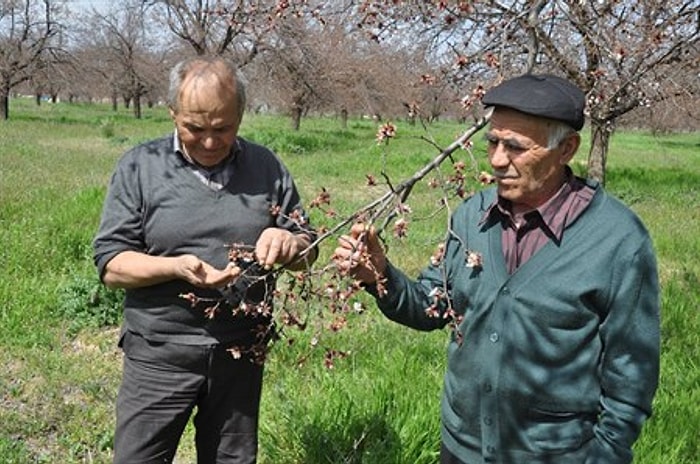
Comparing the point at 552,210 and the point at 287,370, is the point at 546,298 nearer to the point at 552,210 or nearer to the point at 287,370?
the point at 552,210

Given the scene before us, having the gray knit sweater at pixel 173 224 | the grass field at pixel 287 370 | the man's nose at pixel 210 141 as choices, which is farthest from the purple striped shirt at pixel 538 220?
the man's nose at pixel 210 141

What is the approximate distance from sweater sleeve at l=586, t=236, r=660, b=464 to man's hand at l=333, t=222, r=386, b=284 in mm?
612

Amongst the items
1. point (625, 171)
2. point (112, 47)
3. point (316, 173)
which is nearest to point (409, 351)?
point (316, 173)

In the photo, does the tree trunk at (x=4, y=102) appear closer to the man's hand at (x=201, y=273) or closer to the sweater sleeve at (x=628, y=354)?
the man's hand at (x=201, y=273)

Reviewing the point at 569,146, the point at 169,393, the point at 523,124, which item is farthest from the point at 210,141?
the point at 569,146

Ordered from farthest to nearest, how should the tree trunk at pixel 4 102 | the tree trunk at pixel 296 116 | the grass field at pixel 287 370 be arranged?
the tree trunk at pixel 296 116 → the tree trunk at pixel 4 102 → the grass field at pixel 287 370

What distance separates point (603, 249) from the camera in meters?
1.75

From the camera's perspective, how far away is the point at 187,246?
2275mm

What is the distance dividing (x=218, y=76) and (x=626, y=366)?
1419 millimetres

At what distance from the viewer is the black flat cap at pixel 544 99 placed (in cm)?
174

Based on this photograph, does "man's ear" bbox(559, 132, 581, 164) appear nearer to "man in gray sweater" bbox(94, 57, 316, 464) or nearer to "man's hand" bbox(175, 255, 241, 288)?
"man in gray sweater" bbox(94, 57, 316, 464)

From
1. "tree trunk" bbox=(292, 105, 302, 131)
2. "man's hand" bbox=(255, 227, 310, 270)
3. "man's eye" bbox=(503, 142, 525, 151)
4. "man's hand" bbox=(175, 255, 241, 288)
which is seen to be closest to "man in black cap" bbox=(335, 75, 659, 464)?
"man's eye" bbox=(503, 142, 525, 151)

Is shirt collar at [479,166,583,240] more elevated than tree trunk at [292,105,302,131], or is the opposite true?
shirt collar at [479,166,583,240]

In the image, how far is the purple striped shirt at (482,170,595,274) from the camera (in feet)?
6.01
